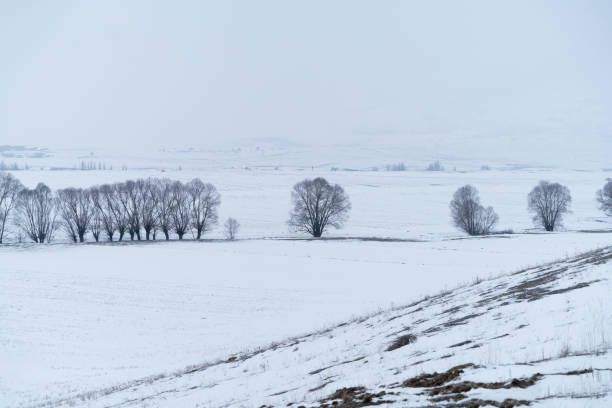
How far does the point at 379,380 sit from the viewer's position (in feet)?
28.2

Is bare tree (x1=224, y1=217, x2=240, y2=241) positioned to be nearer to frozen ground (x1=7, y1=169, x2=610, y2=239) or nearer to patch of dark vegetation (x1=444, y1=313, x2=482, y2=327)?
Result: frozen ground (x1=7, y1=169, x2=610, y2=239)

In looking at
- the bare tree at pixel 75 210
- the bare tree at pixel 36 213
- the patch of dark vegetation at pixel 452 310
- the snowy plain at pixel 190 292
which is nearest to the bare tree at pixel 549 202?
the snowy plain at pixel 190 292

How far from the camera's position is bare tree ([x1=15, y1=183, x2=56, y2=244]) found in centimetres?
6962

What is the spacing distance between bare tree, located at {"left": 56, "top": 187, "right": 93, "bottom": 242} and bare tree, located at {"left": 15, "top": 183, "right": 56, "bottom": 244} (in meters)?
2.00

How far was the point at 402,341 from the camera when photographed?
1183cm

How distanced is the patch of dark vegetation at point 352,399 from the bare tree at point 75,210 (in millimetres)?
71003

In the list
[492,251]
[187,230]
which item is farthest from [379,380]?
[187,230]

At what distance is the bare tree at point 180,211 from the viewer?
7000cm

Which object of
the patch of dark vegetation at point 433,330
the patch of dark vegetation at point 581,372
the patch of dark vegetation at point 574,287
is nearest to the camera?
the patch of dark vegetation at point 581,372

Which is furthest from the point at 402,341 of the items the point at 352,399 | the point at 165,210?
the point at 165,210

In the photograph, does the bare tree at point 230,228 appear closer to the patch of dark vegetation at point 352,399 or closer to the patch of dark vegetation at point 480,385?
the patch of dark vegetation at point 352,399

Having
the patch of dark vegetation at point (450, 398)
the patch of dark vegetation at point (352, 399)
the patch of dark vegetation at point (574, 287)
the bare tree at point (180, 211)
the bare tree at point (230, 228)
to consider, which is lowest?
the patch of dark vegetation at point (352, 399)

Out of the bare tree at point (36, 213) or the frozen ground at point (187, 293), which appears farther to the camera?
the bare tree at point (36, 213)

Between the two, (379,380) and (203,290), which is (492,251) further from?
(379,380)
